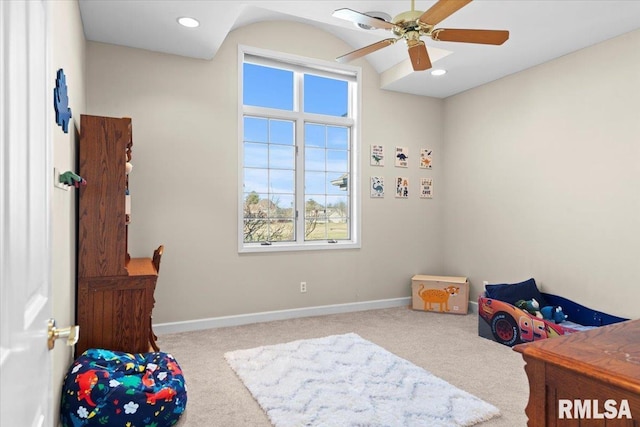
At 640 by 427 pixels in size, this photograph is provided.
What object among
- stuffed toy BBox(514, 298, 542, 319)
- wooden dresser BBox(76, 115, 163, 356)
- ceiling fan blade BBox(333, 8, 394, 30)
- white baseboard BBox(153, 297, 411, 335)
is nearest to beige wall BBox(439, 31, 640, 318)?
stuffed toy BBox(514, 298, 542, 319)

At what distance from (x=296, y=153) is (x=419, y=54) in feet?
6.67

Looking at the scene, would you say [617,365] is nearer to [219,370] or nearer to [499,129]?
[219,370]

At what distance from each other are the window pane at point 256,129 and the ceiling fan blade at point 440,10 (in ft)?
7.66

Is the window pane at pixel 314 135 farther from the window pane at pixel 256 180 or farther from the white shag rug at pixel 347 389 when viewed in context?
the white shag rug at pixel 347 389

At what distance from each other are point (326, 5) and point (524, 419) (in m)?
3.03

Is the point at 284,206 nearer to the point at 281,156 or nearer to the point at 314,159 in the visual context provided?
the point at 281,156

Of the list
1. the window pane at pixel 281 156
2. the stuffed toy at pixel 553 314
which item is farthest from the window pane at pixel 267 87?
the stuffed toy at pixel 553 314

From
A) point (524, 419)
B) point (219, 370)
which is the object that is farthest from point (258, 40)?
point (524, 419)

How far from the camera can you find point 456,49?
144 inches

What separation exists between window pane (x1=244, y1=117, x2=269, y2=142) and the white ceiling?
771mm

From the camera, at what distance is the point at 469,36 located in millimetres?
2482

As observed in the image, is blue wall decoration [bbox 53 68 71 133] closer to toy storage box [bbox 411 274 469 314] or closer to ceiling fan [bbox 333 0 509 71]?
ceiling fan [bbox 333 0 509 71]

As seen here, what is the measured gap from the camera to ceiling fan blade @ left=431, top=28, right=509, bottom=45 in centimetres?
240

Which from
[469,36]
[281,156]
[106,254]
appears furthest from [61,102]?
[281,156]
